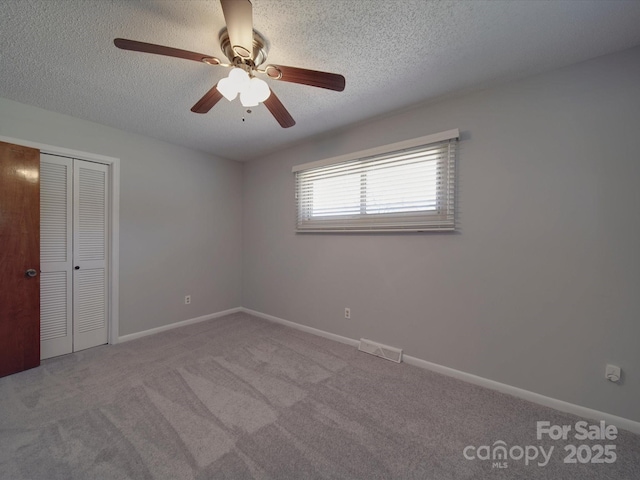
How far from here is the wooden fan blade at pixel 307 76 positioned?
1371 mm

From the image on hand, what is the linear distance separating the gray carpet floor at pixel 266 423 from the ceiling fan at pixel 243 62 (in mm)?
2041

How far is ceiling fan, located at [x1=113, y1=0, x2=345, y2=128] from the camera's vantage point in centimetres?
114

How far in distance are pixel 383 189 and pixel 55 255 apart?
3.44m

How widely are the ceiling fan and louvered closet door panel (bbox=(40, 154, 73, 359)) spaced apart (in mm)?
2108

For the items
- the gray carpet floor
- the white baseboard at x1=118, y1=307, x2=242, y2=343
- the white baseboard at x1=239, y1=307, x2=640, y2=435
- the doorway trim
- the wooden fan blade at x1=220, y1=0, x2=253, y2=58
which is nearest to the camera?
the wooden fan blade at x1=220, y1=0, x2=253, y2=58

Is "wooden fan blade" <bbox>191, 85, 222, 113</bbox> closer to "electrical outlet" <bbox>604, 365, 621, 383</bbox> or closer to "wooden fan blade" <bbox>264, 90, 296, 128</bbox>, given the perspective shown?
"wooden fan blade" <bbox>264, 90, 296, 128</bbox>

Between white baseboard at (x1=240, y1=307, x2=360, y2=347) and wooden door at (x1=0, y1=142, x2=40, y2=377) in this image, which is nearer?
wooden door at (x1=0, y1=142, x2=40, y2=377)

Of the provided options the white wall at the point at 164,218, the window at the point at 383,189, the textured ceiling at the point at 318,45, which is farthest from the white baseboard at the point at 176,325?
the textured ceiling at the point at 318,45

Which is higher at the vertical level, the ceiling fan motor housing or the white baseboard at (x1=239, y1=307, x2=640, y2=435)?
the ceiling fan motor housing

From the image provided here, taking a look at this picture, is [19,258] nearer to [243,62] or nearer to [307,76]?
[243,62]

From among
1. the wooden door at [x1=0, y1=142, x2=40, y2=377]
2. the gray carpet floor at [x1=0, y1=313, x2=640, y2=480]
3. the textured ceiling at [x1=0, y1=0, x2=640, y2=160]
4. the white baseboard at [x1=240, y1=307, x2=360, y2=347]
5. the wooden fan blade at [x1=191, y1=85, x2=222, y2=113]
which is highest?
the textured ceiling at [x1=0, y1=0, x2=640, y2=160]

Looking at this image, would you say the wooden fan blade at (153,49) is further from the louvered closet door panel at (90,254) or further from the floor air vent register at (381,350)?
the floor air vent register at (381,350)

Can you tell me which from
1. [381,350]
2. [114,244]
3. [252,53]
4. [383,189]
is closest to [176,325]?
[114,244]

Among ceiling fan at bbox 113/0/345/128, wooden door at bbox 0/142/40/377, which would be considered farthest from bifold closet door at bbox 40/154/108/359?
ceiling fan at bbox 113/0/345/128
